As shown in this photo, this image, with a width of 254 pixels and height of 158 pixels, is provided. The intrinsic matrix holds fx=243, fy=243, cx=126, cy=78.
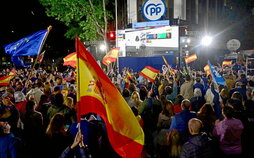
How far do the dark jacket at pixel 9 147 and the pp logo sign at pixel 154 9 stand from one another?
20803 mm

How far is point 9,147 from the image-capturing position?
3.90 metres

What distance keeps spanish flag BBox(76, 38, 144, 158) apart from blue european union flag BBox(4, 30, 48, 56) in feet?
14.2

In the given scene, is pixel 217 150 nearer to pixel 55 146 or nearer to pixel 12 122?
pixel 55 146

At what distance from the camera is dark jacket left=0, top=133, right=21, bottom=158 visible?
3859 millimetres

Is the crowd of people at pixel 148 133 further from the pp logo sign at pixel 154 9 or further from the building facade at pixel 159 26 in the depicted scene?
the pp logo sign at pixel 154 9

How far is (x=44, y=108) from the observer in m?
6.85

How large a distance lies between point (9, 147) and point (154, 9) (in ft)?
69.7

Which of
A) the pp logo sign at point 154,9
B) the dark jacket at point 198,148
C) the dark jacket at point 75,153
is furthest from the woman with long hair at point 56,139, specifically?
the pp logo sign at point 154,9

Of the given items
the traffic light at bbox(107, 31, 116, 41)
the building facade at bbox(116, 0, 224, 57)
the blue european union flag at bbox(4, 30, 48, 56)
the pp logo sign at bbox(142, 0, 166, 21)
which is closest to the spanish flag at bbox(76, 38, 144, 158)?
the blue european union flag at bbox(4, 30, 48, 56)

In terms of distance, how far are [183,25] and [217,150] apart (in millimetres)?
19253

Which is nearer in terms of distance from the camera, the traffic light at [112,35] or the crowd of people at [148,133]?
the crowd of people at [148,133]

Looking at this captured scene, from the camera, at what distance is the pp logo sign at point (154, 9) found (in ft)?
74.8

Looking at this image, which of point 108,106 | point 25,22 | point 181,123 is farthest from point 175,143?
point 25,22

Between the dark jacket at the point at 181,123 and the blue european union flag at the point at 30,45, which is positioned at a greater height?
the blue european union flag at the point at 30,45
